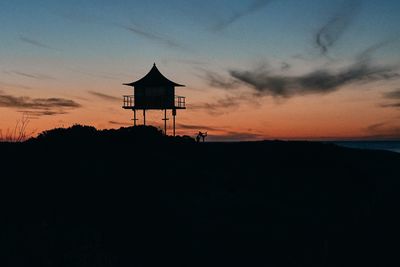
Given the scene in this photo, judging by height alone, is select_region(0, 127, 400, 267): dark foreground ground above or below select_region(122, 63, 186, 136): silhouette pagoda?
below

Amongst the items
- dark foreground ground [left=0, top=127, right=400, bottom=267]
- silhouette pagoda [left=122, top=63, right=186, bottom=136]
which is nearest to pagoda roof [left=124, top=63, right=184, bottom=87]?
silhouette pagoda [left=122, top=63, right=186, bottom=136]

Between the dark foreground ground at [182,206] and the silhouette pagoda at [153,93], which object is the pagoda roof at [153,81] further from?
the dark foreground ground at [182,206]

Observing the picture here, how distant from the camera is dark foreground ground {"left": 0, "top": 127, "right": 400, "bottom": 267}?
15883mm

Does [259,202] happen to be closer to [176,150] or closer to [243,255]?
[243,255]

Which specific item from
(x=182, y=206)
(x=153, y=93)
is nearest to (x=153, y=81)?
(x=153, y=93)

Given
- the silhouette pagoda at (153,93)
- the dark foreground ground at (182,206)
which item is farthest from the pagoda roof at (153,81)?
the dark foreground ground at (182,206)

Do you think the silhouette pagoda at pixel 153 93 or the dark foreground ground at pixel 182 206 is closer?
the dark foreground ground at pixel 182 206

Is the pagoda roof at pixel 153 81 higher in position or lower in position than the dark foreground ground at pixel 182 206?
higher

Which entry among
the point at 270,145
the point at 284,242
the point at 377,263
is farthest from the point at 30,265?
the point at 270,145

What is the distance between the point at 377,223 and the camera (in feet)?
63.9

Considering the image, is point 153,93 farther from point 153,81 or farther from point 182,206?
point 182,206

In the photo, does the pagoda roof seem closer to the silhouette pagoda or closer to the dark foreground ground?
the silhouette pagoda

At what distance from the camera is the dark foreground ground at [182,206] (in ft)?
52.1

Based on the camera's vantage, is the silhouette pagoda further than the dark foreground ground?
Yes
